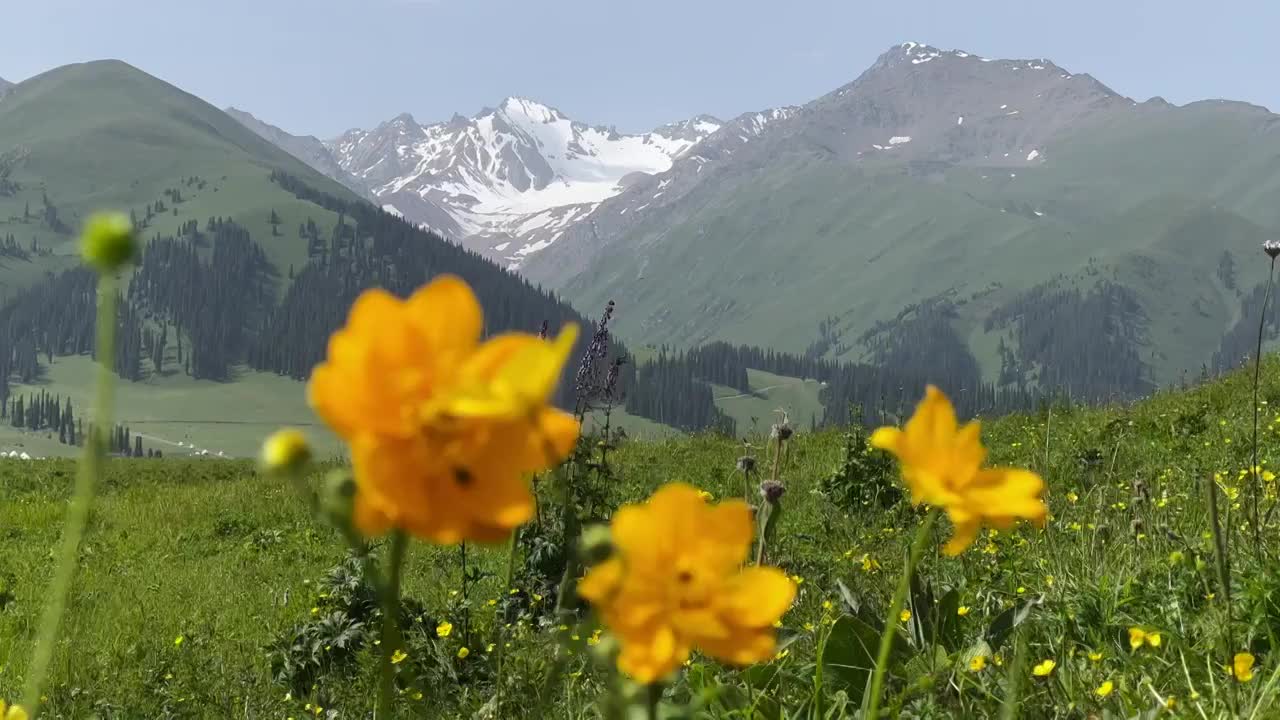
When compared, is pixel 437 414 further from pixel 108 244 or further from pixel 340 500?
pixel 108 244

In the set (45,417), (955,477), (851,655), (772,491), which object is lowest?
(45,417)

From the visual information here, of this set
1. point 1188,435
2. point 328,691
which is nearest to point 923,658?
point 328,691

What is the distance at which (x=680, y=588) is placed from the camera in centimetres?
93

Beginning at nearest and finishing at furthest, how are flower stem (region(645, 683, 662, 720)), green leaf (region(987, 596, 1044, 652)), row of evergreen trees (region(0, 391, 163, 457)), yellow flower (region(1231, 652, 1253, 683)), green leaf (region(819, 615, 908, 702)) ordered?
1. flower stem (region(645, 683, 662, 720))
2. yellow flower (region(1231, 652, 1253, 683))
3. green leaf (region(819, 615, 908, 702))
4. green leaf (region(987, 596, 1044, 652))
5. row of evergreen trees (region(0, 391, 163, 457))

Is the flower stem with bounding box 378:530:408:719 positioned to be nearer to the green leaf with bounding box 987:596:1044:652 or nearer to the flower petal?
the flower petal

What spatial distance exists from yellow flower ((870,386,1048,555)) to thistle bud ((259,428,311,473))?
2.13 ft

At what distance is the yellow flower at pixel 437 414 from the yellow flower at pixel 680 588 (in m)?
0.13

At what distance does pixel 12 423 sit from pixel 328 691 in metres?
208

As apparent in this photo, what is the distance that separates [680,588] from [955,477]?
41 centimetres

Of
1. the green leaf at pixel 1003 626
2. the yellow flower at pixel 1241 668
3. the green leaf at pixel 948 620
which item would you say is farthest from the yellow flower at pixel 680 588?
the green leaf at pixel 948 620

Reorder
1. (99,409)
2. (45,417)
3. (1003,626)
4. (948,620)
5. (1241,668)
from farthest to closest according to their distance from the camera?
(45,417) → (948,620) → (1003,626) → (1241,668) → (99,409)

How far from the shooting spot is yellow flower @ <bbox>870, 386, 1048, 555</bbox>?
1.12 metres

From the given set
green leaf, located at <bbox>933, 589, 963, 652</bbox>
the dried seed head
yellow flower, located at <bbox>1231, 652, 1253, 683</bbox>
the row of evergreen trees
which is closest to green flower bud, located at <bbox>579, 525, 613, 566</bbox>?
the dried seed head

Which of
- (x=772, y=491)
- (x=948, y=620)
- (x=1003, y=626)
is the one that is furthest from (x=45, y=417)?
(x=772, y=491)
